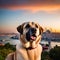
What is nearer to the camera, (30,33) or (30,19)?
(30,33)

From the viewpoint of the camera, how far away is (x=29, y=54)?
3369mm

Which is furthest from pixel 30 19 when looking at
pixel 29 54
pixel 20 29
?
pixel 29 54

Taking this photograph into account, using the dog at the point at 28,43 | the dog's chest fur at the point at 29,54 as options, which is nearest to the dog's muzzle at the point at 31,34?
the dog at the point at 28,43

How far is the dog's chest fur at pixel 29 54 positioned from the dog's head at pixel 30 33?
49 mm

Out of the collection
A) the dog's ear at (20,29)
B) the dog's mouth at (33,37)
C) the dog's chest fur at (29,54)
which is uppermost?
the dog's ear at (20,29)

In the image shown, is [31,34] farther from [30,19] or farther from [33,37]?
[30,19]

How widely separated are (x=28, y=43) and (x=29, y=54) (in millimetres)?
117

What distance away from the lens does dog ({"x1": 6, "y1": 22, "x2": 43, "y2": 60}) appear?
3283 mm

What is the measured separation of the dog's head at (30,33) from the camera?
3.27 metres

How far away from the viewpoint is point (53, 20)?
3.46 metres

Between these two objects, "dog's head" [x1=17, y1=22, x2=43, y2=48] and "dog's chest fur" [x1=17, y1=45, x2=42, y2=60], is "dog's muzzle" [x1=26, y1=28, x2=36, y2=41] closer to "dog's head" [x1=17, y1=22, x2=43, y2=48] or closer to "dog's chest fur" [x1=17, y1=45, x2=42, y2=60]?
"dog's head" [x1=17, y1=22, x2=43, y2=48]

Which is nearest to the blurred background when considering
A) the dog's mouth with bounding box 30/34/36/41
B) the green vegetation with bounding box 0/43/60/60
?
the green vegetation with bounding box 0/43/60/60

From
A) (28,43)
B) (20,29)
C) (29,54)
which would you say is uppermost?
(20,29)

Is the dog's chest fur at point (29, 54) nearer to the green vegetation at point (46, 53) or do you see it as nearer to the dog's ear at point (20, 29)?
the green vegetation at point (46, 53)
